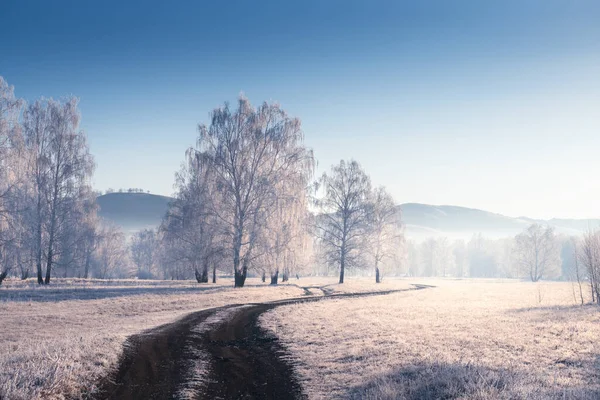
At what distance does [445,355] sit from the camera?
11633mm

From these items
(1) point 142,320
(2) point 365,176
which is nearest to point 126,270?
(2) point 365,176

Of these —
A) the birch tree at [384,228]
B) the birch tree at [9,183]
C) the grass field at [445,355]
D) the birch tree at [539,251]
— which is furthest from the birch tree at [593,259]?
the birch tree at [539,251]

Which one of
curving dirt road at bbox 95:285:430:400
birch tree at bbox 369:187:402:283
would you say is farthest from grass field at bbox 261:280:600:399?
birch tree at bbox 369:187:402:283

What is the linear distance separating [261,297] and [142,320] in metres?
13.9

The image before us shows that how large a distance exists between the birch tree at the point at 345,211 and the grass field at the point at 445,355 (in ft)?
104

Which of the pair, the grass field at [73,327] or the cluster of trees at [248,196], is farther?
the cluster of trees at [248,196]

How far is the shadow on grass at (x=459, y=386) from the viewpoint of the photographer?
24.7 feet

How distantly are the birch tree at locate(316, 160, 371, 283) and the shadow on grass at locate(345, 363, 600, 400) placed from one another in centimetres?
4293

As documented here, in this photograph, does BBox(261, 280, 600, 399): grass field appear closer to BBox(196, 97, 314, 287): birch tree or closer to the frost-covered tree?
BBox(196, 97, 314, 287): birch tree

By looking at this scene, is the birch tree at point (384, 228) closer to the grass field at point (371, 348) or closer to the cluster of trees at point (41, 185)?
the grass field at point (371, 348)

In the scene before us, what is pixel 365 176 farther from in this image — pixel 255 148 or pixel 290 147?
pixel 255 148

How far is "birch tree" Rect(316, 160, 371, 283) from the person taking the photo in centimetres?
5306

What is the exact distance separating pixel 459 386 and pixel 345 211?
44.9m

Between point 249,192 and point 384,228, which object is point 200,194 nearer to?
→ point 249,192
